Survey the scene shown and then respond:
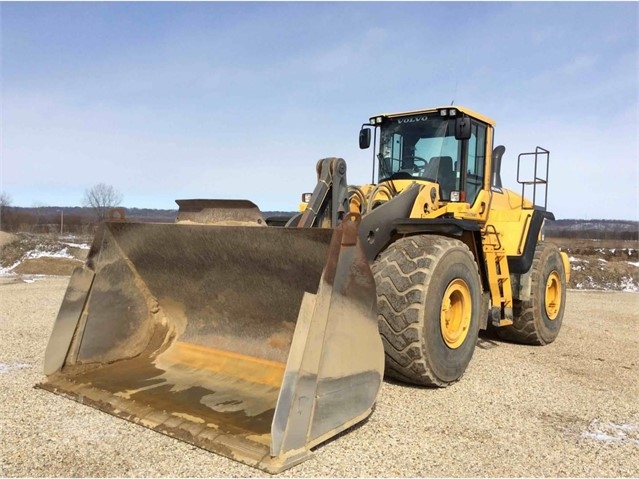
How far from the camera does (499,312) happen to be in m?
5.87

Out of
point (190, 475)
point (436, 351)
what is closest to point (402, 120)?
point (436, 351)

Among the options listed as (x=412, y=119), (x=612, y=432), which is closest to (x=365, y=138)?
(x=412, y=119)

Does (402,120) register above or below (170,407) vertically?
above

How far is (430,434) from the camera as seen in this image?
12.0 feet

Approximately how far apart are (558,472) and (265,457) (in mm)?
1660

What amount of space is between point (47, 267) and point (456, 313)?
14.4 meters

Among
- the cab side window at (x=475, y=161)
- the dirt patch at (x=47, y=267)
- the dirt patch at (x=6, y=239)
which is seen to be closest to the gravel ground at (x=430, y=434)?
the cab side window at (x=475, y=161)

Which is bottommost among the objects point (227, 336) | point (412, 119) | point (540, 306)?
point (227, 336)

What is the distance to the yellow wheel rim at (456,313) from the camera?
15.3 ft

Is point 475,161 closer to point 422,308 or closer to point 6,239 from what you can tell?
Answer: point 422,308

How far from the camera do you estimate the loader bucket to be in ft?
10.4

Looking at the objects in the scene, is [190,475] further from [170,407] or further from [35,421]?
[35,421]

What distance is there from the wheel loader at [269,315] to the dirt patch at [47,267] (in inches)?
478

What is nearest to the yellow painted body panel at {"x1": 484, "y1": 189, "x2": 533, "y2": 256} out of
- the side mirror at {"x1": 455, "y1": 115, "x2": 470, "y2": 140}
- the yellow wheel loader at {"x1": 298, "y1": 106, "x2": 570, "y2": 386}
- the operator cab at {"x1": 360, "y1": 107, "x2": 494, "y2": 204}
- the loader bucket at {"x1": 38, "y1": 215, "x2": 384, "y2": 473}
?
the yellow wheel loader at {"x1": 298, "y1": 106, "x2": 570, "y2": 386}
